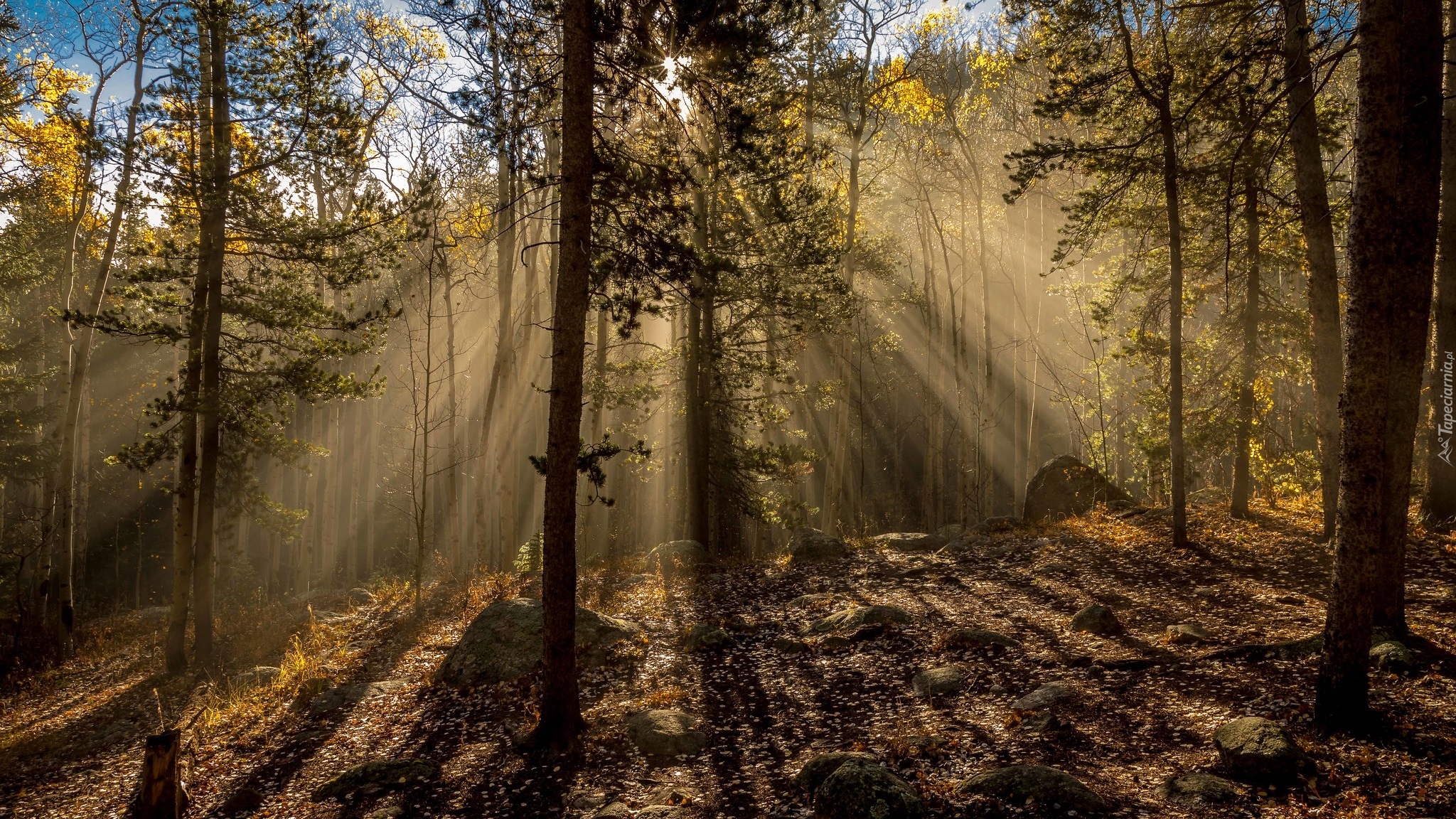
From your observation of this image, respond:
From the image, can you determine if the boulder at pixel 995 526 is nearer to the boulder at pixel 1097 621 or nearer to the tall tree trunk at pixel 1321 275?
the tall tree trunk at pixel 1321 275

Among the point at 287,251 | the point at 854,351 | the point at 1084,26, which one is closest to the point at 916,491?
the point at 854,351

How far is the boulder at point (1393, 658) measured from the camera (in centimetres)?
610

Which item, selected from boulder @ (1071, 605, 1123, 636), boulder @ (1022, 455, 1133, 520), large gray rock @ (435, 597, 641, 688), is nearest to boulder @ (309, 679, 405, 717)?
large gray rock @ (435, 597, 641, 688)

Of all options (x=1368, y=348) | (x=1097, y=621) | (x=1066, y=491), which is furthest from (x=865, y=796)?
(x=1066, y=491)

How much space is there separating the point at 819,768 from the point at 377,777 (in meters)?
3.90

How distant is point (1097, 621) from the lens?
348 inches

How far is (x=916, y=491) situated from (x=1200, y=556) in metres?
19.3

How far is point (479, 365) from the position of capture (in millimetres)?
34469

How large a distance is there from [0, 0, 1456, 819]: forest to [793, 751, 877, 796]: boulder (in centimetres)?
5

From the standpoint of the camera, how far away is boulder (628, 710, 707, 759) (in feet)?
22.5

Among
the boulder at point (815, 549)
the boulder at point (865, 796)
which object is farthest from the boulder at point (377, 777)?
the boulder at point (815, 549)

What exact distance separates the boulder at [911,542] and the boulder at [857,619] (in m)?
5.56

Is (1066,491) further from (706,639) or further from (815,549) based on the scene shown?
Answer: (706,639)

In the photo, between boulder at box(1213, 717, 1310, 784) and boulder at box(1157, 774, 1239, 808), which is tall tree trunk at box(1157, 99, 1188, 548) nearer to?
boulder at box(1213, 717, 1310, 784)
